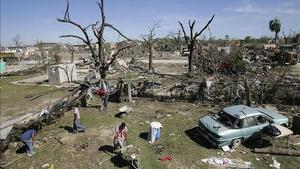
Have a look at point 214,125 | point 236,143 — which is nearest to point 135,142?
point 214,125

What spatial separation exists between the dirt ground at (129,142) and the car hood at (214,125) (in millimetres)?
679

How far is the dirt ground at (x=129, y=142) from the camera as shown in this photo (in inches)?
346

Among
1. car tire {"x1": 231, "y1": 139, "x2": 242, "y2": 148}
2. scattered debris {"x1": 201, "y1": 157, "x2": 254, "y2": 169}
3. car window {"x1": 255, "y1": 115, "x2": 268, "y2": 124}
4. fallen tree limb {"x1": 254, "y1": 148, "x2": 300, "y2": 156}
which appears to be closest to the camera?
scattered debris {"x1": 201, "y1": 157, "x2": 254, "y2": 169}

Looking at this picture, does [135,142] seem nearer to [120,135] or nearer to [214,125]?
[120,135]

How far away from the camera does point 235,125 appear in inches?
379

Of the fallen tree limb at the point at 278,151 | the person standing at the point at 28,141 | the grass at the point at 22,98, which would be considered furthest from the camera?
the grass at the point at 22,98

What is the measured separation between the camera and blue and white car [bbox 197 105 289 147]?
30.9 ft

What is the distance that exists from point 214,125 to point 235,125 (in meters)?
0.74

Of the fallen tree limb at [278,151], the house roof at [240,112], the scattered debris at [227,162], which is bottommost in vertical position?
the scattered debris at [227,162]

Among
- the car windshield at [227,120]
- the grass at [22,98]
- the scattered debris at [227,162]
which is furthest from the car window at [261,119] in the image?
the grass at [22,98]

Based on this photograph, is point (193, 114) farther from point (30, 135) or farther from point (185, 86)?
point (30, 135)

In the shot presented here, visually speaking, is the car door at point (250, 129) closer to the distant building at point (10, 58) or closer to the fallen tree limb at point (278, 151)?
the fallen tree limb at point (278, 151)

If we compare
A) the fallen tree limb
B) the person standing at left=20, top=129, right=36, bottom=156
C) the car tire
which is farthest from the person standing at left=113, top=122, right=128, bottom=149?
the fallen tree limb

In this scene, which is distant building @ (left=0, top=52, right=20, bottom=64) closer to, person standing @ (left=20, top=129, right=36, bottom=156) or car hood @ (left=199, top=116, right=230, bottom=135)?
person standing @ (left=20, top=129, right=36, bottom=156)
